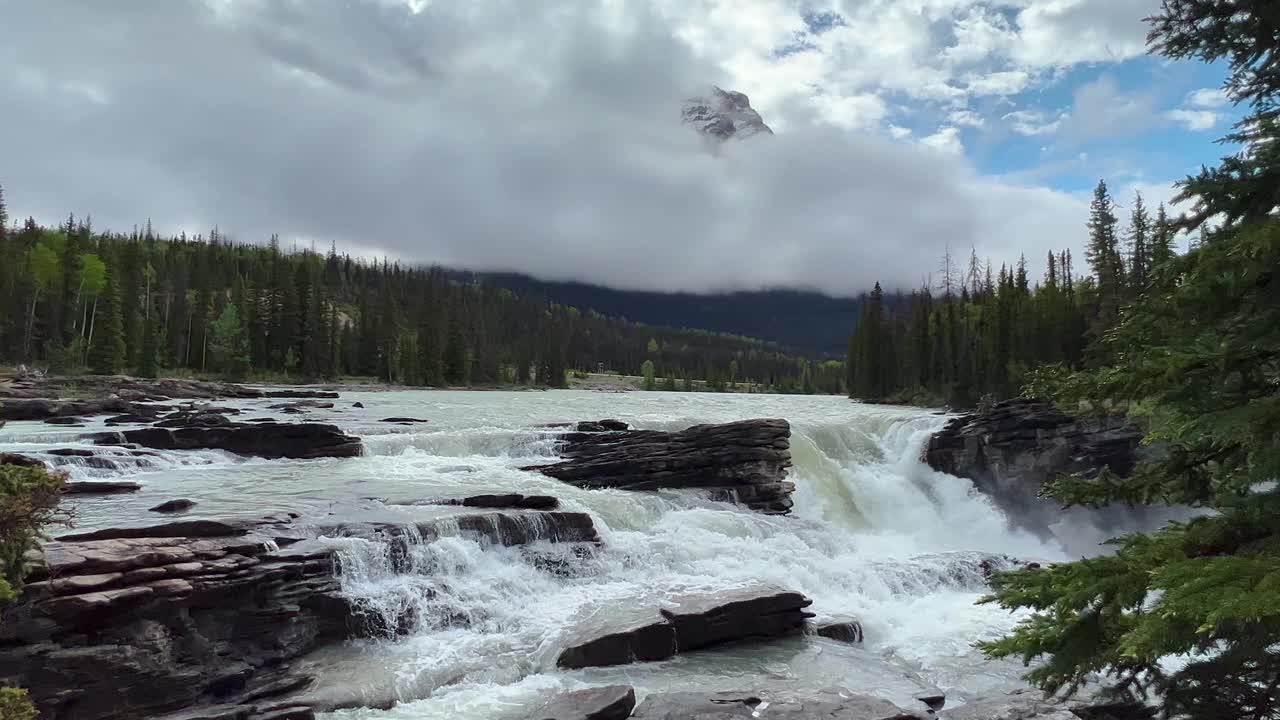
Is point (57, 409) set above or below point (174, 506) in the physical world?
above

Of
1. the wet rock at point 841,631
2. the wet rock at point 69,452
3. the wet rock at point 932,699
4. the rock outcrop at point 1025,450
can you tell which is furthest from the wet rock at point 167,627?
the rock outcrop at point 1025,450

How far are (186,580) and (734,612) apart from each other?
33.5 feet

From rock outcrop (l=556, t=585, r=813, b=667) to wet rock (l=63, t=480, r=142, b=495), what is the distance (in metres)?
15.4

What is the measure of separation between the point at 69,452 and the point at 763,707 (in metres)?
25.5

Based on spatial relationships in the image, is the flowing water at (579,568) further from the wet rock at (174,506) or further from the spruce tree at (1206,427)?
the spruce tree at (1206,427)

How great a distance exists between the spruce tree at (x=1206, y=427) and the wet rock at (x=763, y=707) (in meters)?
5.54

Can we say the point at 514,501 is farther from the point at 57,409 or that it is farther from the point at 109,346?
the point at 109,346

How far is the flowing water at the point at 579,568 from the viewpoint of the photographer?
40.5 ft

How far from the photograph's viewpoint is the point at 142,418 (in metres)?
36.4

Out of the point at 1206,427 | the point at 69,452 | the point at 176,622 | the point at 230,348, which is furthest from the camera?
the point at 230,348

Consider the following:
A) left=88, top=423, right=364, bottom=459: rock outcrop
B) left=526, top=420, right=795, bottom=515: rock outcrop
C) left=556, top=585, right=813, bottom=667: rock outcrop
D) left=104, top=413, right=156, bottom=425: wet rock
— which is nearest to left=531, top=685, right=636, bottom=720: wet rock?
left=556, top=585, right=813, bottom=667: rock outcrop

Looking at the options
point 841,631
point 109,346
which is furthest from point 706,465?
point 109,346

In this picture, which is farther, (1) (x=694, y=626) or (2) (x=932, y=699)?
(1) (x=694, y=626)

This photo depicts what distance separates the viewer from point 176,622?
37.6 feet
